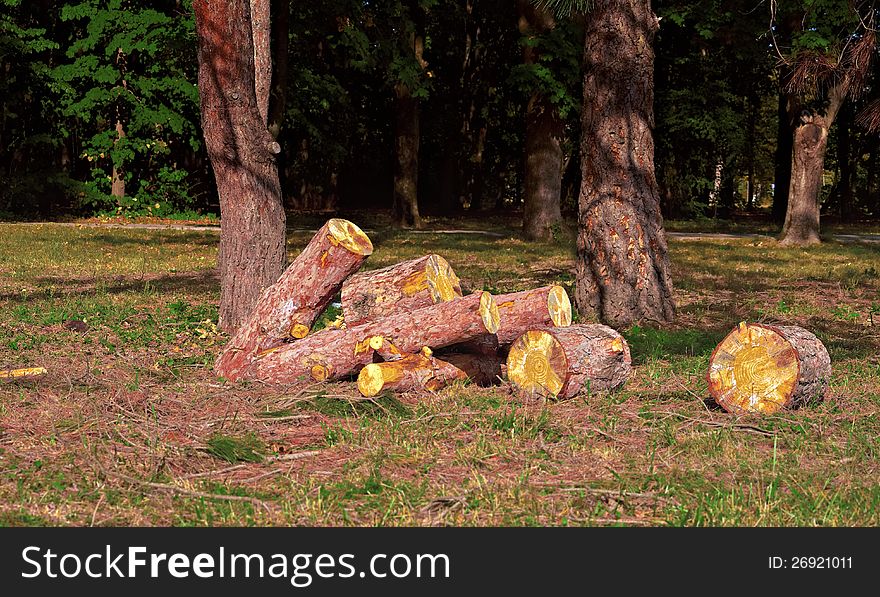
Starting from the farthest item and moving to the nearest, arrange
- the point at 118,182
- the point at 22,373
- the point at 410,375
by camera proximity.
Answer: the point at 118,182 < the point at 22,373 < the point at 410,375

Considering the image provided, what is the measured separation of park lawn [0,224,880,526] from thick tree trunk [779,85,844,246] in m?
12.4

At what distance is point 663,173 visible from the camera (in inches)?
1459

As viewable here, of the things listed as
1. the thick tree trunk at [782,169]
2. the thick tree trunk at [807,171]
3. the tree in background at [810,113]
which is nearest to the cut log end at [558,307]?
the tree in background at [810,113]

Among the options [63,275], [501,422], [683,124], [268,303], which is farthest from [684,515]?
[683,124]

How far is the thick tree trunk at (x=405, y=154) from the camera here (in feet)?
90.4

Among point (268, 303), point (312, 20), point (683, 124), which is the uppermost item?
point (312, 20)

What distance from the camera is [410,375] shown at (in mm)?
7852

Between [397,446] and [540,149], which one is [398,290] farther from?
[540,149]

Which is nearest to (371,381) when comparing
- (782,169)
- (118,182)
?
(118,182)

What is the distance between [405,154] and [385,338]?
20.4 meters
